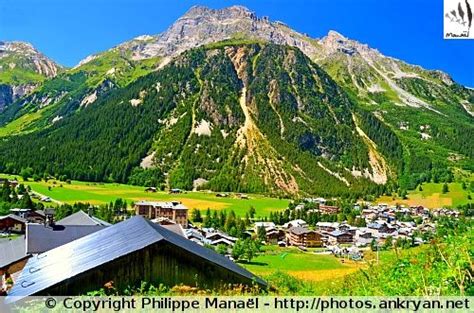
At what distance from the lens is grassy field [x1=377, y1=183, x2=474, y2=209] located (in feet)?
575

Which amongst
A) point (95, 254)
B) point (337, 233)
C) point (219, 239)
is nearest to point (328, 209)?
point (337, 233)

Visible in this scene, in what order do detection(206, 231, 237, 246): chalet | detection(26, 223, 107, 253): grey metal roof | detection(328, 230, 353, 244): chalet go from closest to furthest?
detection(26, 223, 107, 253): grey metal roof < detection(206, 231, 237, 246): chalet < detection(328, 230, 353, 244): chalet

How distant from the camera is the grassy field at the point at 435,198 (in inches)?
6895

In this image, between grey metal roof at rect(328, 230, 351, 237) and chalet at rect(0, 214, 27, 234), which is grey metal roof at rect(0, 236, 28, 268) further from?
grey metal roof at rect(328, 230, 351, 237)

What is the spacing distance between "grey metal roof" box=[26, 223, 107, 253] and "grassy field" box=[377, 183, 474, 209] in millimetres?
153157

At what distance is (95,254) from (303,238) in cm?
9360

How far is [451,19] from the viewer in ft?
Result: 65.2

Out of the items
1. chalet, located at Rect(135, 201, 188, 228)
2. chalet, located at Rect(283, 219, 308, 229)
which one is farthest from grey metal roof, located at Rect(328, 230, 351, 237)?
chalet, located at Rect(135, 201, 188, 228)

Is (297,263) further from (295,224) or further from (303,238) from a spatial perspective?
(295,224)

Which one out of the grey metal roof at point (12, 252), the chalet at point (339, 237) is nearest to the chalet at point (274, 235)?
the chalet at point (339, 237)

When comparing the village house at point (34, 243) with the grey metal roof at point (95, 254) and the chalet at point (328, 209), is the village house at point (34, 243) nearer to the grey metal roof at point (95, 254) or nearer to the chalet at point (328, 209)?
the grey metal roof at point (95, 254)

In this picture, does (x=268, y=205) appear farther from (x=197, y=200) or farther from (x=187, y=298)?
(x=187, y=298)

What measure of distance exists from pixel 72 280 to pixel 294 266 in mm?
61363

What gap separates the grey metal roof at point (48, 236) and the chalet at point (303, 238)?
72.5 meters
